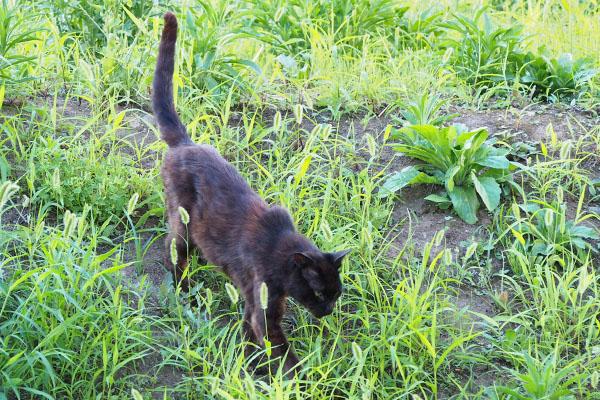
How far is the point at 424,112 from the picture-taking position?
15.6 ft

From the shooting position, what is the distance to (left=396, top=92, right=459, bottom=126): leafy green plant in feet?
15.6

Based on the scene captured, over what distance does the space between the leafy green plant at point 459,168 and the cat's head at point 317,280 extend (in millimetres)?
1240

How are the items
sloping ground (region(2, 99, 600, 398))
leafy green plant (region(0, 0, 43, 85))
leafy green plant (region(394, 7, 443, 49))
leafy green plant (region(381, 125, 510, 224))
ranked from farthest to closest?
leafy green plant (region(394, 7, 443, 49)), leafy green plant (region(0, 0, 43, 85)), leafy green plant (region(381, 125, 510, 224)), sloping ground (region(2, 99, 600, 398))

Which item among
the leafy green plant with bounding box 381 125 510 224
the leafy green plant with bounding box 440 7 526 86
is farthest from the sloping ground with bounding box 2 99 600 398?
the leafy green plant with bounding box 440 7 526 86

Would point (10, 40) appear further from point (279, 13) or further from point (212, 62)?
point (279, 13)

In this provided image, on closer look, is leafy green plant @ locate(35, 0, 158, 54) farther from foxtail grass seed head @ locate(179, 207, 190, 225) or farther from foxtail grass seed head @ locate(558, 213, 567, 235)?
foxtail grass seed head @ locate(558, 213, 567, 235)

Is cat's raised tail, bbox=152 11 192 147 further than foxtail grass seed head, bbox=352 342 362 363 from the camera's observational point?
Yes

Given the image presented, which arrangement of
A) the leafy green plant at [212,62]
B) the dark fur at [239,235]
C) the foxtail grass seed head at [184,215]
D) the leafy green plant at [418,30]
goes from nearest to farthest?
the foxtail grass seed head at [184,215]
the dark fur at [239,235]
the leafy green plant at [212,62]
the leafy green plant at [418,30]

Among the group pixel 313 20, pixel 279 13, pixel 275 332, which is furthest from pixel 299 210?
pixel 313 20

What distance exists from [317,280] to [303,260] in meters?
0.12

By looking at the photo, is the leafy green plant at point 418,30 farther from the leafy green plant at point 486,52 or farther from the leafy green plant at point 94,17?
the leafy green plant at point 94,17

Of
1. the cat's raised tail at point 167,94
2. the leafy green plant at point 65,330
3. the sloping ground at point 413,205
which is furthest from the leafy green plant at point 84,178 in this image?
the leafy green plant at point 65,330

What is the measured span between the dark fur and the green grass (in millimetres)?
171

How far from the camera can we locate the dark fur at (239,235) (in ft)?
11.3
